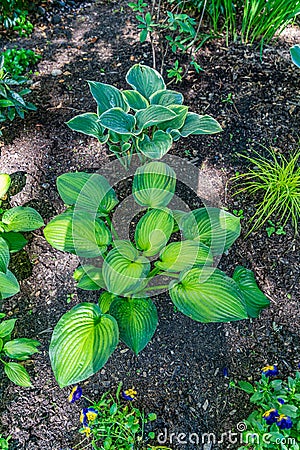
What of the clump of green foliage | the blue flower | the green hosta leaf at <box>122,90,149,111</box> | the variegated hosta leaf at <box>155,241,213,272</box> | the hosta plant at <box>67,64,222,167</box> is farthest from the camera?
the clump of green foliage

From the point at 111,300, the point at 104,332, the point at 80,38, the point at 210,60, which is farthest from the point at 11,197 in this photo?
the point at 210,60

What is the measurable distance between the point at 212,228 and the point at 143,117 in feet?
1.59

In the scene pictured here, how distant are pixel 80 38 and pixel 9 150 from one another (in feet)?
2.87

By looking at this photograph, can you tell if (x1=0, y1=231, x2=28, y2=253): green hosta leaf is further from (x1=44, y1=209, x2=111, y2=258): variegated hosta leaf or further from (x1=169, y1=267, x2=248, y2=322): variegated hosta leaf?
(x1=169, y1=267, x2=248, y2=322): variegated hosta leaf

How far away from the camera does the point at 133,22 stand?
2.54 meters

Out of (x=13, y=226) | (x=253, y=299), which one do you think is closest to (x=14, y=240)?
(x=13, y=226)

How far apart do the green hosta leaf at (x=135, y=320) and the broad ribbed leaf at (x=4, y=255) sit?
1.38ft

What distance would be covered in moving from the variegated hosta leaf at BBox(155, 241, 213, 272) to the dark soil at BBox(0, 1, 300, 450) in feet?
0.97

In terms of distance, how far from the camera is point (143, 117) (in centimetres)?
159

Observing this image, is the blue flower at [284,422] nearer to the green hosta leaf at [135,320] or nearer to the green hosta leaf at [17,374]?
the green hosta leaf at [135,320]

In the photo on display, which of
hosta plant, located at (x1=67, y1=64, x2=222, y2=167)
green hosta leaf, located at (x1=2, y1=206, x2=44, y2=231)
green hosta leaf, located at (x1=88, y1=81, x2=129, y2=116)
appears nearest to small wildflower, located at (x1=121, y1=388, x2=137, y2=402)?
green hosta leaf, located at (x1=2, y1=206, x2=44, y2=231)

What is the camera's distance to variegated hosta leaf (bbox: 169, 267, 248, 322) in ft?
4.42

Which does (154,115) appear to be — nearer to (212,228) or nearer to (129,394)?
(212,228)

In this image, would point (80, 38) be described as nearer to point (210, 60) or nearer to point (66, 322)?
point (210, 60)
